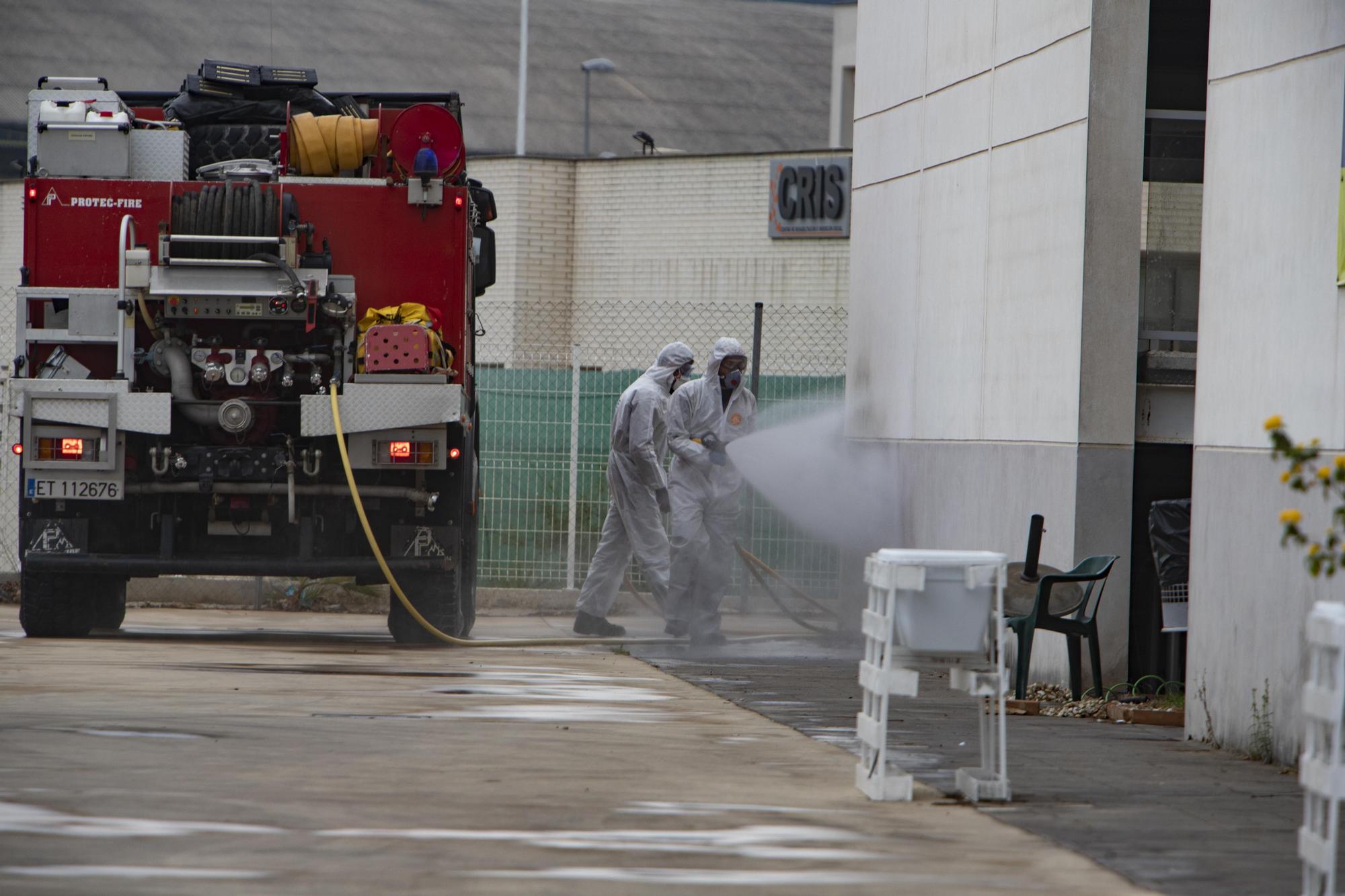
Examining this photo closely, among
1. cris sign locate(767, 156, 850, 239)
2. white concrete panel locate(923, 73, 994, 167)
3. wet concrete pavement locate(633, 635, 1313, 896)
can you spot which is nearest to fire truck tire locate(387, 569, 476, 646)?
wet concrete pavement locate(633, 635, 1313, 896)

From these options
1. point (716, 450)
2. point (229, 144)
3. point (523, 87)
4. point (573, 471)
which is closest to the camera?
point (229, 144)

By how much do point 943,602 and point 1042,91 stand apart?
526 cm

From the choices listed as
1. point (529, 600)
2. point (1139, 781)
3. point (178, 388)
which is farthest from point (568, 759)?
point (529, 600)

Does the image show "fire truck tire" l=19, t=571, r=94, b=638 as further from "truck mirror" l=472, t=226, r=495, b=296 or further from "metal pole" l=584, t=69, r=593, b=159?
"metal pole" l=584, t=69, r=593, b=159

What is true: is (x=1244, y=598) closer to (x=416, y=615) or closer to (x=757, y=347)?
(x=416, y=615)

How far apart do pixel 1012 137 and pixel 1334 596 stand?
480cm

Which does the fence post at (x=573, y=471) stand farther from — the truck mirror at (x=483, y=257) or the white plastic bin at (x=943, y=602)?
the white plastic bin at (x=943, y=602)

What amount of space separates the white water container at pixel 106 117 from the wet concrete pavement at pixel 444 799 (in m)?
3.70

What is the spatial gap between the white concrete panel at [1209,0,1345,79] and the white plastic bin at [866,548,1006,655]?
261 centimetres

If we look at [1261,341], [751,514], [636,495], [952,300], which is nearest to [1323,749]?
[1261,341]

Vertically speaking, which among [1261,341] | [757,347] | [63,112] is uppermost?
[63,112]

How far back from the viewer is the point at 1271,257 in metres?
7.55

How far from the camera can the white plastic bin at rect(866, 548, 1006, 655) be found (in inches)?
238

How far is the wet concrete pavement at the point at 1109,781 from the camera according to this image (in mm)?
5184
